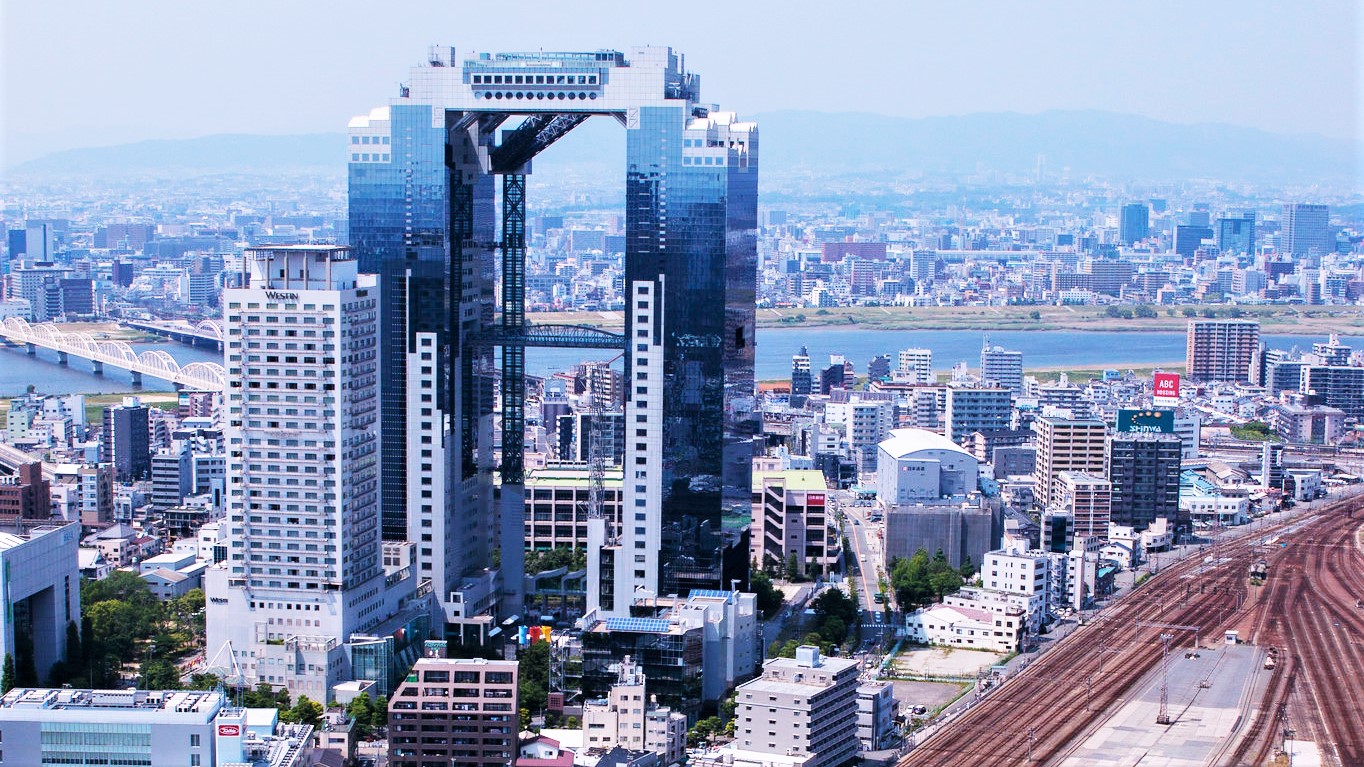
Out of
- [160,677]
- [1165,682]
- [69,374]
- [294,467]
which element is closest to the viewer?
[160,677]

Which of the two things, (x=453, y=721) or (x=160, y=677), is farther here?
(x=160, y=677)

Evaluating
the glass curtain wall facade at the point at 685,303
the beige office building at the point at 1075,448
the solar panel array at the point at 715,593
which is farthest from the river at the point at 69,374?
the solar panel array at the point at 715,593

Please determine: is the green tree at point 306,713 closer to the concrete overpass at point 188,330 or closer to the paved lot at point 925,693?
the paved lot at point 925,693

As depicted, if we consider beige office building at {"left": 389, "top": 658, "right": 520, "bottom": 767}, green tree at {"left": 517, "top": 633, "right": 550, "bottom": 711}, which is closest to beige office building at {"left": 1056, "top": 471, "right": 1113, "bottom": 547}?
green tree at {"left": 517, "top": 633, "right": 550, "bottom": 711}

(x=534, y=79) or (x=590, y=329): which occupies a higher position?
(x=534, y=79)

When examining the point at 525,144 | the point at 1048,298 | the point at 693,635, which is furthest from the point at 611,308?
the point at 693,635

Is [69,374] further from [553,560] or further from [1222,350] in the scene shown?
[553,560]

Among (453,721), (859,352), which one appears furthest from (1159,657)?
(859,352)

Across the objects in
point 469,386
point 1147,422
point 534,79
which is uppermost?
point 534,79
